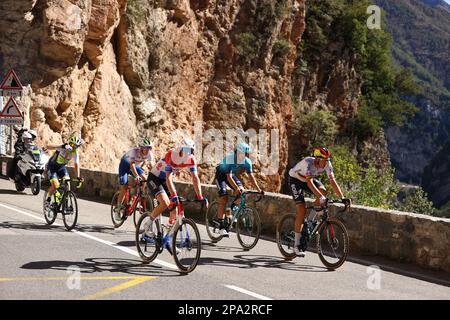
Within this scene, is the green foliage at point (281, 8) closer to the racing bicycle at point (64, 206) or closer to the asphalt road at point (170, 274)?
the racing bicycle at point (64, 206)

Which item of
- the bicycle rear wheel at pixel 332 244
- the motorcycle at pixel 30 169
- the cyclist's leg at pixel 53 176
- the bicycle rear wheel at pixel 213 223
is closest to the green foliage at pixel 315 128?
the motorcycle at pixel 30 169

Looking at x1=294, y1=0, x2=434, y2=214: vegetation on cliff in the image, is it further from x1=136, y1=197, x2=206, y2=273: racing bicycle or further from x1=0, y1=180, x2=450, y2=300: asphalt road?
x1=136, y1=197, x2=206, y2=273: racing bicycle

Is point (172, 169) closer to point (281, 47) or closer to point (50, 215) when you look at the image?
point (50, 215)

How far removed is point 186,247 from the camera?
23.6ft

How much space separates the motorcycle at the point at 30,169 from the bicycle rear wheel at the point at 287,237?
8722 millimetres

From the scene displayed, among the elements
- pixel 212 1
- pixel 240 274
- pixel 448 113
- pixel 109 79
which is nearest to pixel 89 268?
pixel 240 274

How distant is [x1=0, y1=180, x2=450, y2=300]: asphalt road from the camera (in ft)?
20.2

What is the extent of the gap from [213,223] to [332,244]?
8.43 ft

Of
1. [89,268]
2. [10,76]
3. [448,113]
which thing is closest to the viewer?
[89,268]

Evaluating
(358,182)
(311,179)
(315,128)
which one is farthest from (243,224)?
(358,182)

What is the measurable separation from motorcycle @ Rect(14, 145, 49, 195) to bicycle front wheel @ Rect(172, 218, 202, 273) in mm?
9370

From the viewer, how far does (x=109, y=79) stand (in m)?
29.4

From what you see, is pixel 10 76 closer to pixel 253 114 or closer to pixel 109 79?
pixel 109 79
